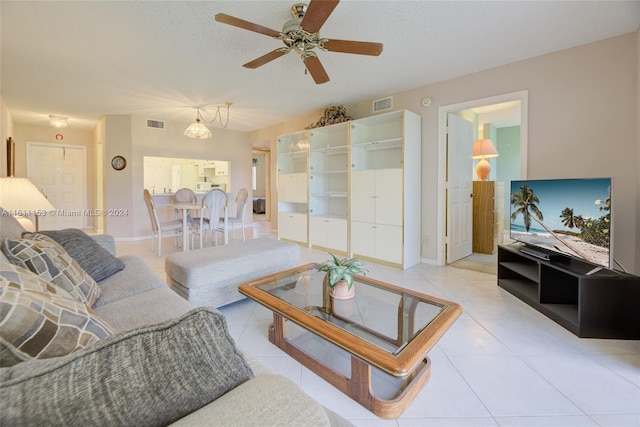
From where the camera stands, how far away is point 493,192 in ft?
14.3

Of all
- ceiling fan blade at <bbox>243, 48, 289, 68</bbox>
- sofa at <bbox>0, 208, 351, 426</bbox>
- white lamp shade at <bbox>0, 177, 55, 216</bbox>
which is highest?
ceiling fan blade at <bbox>243, 48, 289, 68</bbox>

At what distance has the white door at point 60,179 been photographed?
20.0ft

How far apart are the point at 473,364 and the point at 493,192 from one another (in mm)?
3408

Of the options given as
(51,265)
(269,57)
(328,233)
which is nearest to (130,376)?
(51,265)

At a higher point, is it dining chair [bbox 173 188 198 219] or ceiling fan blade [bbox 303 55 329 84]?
ceiling fan blade [bbox 303 55 329 84]

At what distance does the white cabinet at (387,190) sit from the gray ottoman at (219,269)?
1.58 meters

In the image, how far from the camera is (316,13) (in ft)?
5.88

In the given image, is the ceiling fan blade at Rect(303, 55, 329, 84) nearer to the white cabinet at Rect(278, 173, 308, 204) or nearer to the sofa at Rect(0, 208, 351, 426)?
the white cabinet at Rect(278, 173, 308, 204)

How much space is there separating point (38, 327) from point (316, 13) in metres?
2.01

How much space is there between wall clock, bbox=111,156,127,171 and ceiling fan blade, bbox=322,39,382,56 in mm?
4856

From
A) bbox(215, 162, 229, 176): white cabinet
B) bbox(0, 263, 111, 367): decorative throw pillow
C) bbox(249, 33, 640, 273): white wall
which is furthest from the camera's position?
bbox(215, 162, 229, 176): white cabinet

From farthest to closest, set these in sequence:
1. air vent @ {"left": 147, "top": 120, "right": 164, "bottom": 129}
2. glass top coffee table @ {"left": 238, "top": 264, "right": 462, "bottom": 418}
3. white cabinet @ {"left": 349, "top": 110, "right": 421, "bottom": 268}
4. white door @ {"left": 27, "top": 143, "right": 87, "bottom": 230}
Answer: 1. white door @ {"left": 27, "top": 143, "right": 87, "bottom": 230}
2. air vent @ {"left": 147, "top": 120, "right": 164, "bottom": 129}
3. white cabinet @ {"left": 349, "top": 110, "right": 421, "bottom": 268}
4. glass top coffee table @ {"left": 238, "top": 264, "right": 462, "bottom": 418}

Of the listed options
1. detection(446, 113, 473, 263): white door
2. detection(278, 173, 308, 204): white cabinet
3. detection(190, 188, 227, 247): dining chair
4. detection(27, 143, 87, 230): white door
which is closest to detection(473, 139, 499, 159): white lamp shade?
detection(446, 113, 473, 263): white door

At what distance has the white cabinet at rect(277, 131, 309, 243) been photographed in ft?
16.2
